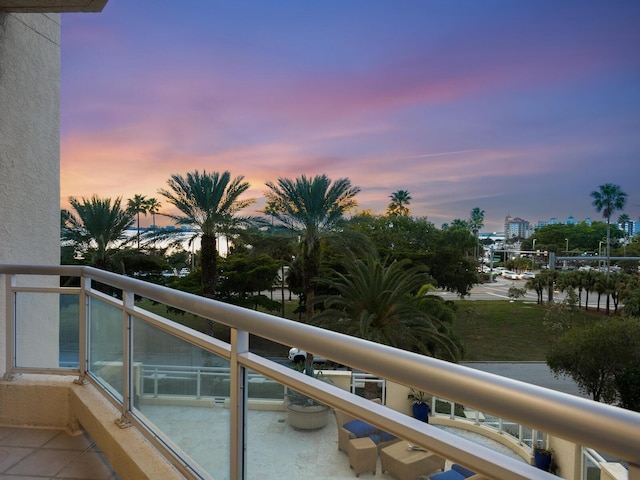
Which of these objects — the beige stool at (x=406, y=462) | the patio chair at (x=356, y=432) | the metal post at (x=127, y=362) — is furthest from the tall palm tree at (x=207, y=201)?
the beige stool at (x=406, y=462)

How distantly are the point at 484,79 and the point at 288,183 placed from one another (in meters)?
42.4

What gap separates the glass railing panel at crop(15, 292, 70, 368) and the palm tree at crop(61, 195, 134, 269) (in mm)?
21993

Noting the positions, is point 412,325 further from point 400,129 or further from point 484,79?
point 484,79

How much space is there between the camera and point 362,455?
47.0 inches

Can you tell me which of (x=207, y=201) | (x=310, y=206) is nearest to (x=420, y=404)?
(x=310, y=206)

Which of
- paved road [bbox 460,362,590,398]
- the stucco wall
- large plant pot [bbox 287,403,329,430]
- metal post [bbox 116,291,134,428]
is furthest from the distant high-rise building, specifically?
large plant pot [bbox 287,403,329,430]

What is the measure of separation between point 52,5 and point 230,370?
12.6ft

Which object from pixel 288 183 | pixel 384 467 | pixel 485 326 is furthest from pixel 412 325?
pixel 485 326

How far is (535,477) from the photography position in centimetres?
80

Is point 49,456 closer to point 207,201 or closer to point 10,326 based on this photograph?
point 10,326

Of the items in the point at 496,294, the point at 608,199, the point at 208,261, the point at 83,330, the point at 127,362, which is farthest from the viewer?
the point at 608,199

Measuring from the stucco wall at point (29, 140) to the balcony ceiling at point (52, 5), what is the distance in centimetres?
41

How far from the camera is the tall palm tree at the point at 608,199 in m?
66.5

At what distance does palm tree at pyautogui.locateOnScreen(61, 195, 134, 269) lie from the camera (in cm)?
2428
